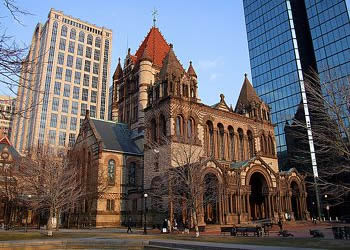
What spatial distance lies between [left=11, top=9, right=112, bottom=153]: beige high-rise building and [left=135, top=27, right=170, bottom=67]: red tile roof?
2235 inches

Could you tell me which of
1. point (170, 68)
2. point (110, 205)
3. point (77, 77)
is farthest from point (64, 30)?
point (110, 205)

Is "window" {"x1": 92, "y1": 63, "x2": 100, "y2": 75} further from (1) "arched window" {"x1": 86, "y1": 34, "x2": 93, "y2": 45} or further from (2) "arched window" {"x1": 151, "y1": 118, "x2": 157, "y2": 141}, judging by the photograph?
(2) "arched window" {"x1": 151, "y1": 118, "x2": 157, "y2": 141}

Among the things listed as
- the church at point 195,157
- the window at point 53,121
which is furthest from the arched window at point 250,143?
the window at point 53,121

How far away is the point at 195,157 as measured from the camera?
40.1 meters

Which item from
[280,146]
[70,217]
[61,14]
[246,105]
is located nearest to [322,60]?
[280,146]

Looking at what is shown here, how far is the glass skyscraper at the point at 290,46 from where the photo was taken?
70.7 meters

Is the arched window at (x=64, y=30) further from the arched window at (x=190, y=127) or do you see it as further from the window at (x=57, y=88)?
the arched window at (x=190, y=127)

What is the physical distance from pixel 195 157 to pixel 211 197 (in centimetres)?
612

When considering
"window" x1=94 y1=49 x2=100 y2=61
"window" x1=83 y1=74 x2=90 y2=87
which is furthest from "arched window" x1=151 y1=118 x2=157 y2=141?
"window" x1=94 y1=49 x2=100 y2=61

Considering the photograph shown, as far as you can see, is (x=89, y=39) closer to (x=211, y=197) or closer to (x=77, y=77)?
(x=77, y=77)

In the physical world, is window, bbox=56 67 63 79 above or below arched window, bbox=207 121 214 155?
above

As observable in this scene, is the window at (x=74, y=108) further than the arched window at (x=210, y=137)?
Yes

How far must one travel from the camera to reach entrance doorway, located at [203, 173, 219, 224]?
3519cm

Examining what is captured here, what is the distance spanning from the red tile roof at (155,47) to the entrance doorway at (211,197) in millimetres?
31355
